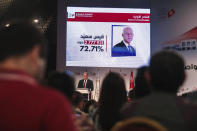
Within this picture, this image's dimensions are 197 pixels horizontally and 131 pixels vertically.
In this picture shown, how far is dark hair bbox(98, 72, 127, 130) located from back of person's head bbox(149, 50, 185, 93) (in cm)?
73

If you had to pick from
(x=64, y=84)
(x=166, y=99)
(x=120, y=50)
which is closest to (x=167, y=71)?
(x=166, y=99)

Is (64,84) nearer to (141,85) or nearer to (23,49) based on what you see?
(141,85)

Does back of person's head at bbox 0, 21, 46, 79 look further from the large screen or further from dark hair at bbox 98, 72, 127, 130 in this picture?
the large screen

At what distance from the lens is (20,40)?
3.20ft

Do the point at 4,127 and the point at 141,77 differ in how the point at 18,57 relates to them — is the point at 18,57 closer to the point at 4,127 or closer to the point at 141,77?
the point at 4,127

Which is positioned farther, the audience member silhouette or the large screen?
the large screen

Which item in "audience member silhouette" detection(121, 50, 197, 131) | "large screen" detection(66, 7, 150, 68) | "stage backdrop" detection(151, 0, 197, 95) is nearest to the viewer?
"audience member silhouette" detection(121, 50, 197, 131)

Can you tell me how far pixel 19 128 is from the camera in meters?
0.87

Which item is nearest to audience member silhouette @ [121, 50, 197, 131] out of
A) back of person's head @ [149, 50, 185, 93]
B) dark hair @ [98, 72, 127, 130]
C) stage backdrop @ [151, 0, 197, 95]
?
back of person's head @ [149, 50, 185, 93]

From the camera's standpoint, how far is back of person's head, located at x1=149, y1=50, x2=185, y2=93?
1332 millimetres

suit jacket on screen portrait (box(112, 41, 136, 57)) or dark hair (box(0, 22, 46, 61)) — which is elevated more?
suit jacket on screen portrait (box(112, 41, 136, 57))

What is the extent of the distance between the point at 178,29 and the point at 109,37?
1730 millimetres

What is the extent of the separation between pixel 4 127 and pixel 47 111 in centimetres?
14

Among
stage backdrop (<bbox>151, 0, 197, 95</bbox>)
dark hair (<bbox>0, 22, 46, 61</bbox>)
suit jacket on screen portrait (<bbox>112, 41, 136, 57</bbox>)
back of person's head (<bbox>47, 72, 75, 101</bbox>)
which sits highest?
stage backdrop (<bbox>151, 0, 197, 95</bbox>)
